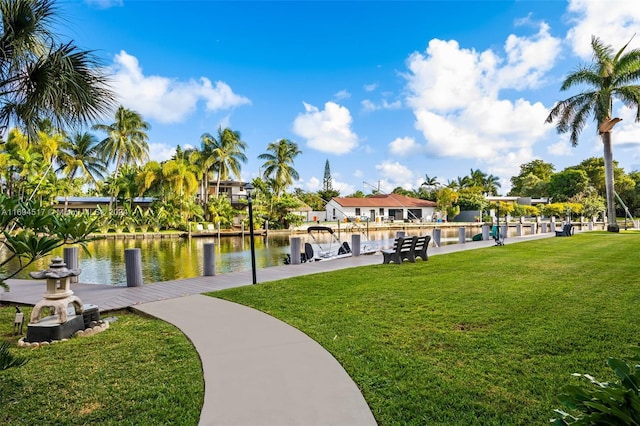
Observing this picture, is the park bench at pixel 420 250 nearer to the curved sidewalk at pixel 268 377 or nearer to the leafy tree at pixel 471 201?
the curved sidewalk at pixel 268 377

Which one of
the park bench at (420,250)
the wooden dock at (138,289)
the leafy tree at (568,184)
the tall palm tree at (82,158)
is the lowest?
the wooden dock at (138,289)

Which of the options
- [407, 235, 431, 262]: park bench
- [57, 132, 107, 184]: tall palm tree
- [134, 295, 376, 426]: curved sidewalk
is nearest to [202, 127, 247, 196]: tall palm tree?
[57, 132, 107, 184]: tall palm tree

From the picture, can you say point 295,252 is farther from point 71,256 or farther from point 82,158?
point 82,158

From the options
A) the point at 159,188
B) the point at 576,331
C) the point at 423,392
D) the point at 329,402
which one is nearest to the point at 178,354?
the point at 329,402

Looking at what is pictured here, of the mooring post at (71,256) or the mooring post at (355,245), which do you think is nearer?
the mooring post at (71,256)

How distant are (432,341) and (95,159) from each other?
162 ft

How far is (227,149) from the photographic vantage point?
42.2 metres

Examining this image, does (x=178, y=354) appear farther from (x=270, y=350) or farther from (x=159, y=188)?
(x=159, y=188)

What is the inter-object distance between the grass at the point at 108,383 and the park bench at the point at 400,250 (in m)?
7.75

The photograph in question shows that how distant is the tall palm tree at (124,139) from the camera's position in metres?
39.0

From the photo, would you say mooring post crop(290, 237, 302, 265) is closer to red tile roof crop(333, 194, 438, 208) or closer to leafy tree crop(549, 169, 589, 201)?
red tile roof crop(333, 194, 438, 208)

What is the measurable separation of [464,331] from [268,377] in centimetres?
276

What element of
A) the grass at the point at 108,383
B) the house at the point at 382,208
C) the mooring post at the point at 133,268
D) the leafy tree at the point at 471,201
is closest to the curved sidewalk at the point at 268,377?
the grass at the point at 108,383

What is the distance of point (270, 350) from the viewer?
14.8ft
